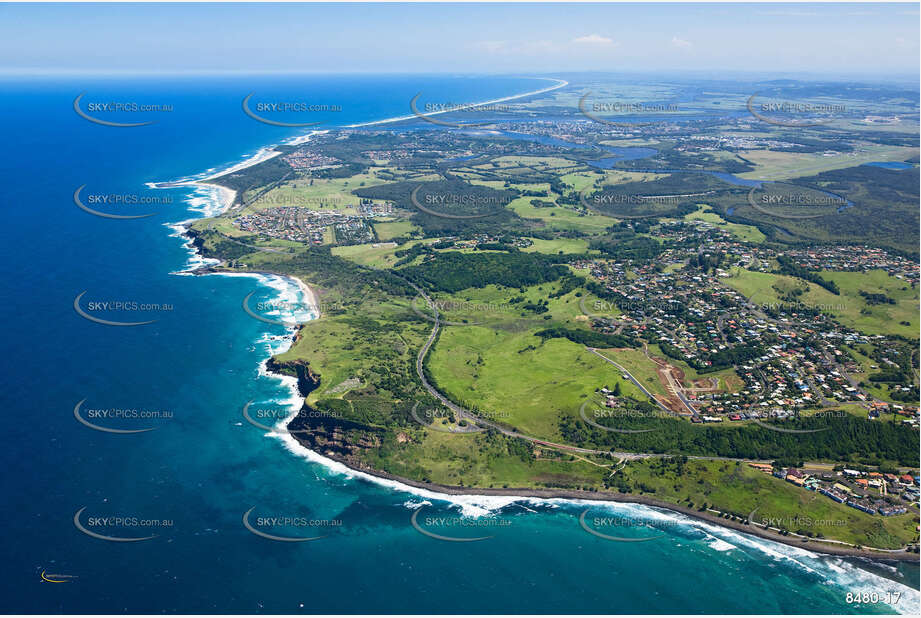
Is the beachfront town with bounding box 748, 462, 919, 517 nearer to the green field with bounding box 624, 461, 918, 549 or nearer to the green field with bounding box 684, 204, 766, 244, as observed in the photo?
the green field with bounding box 624, 461, 918, 549

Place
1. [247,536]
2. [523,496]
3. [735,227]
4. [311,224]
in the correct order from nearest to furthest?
[247,536] → [523,496] → [311,224] → [735,227]

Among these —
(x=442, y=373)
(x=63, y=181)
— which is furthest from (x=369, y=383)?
(x=63, y=181)

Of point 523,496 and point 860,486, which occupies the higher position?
point 860,486

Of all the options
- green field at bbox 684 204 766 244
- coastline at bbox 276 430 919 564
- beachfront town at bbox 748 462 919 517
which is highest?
green field at bbox 684 204 766 244

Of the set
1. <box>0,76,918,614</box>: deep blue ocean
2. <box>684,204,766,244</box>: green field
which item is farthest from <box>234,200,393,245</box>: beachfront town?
<box>684,204,766,244</box>: green field

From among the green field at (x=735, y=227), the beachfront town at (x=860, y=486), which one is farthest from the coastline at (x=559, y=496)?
the green field at (x=735, y=227)

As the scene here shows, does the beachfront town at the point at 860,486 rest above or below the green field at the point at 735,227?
below

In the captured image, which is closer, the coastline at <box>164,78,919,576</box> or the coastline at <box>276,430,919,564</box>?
the coastline at <box>164,78,919,576</box>

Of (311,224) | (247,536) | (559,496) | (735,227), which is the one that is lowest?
(559,496)

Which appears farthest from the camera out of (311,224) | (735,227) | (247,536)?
(735,227)

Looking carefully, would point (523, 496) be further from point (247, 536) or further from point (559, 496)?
point (247, 536)

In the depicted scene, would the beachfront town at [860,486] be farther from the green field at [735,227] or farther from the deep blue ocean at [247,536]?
the green field at [735,227]

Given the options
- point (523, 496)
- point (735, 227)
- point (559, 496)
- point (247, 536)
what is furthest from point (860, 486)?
point (735, 227)

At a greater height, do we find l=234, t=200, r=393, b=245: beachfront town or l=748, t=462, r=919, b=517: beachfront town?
l=234, t=200, r=393, b=245: beachfront town
